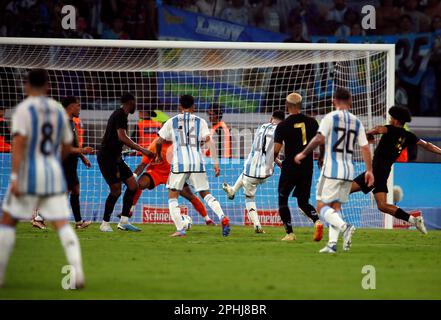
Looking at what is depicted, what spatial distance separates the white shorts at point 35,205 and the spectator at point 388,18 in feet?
51.9

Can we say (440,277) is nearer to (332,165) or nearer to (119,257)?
(332,165)

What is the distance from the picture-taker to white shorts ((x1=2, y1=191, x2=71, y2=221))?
318 inches

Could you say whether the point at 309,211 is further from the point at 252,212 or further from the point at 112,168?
the point at 112,168

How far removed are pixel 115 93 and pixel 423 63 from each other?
7410mm

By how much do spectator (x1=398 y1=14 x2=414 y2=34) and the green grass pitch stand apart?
923cm

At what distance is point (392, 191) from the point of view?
54.7 ft

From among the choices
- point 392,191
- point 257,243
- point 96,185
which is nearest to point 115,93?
point 96,185

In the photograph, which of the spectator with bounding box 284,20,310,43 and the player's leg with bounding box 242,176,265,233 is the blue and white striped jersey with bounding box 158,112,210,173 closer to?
the player's leg with bounding box 242,176,265,233

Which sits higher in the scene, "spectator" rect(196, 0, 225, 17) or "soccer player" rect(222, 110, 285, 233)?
"spectator" rect(196, 0, 225, 17)

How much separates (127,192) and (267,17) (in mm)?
8833

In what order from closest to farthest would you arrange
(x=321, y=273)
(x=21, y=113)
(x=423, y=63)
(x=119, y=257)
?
(x=21, y=113), (x=321, y=273), (x=119, y=257), (x=423, y=63)

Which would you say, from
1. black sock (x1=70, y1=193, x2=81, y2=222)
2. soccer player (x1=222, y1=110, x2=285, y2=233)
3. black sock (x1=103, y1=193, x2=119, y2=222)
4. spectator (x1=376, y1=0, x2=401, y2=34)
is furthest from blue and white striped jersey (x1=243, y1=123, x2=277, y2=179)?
spectator (x1=376, y1=0, x2=401, y2=34)

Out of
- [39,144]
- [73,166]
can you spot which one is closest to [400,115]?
[73,166]

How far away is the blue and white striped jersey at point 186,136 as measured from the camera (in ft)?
45.7
